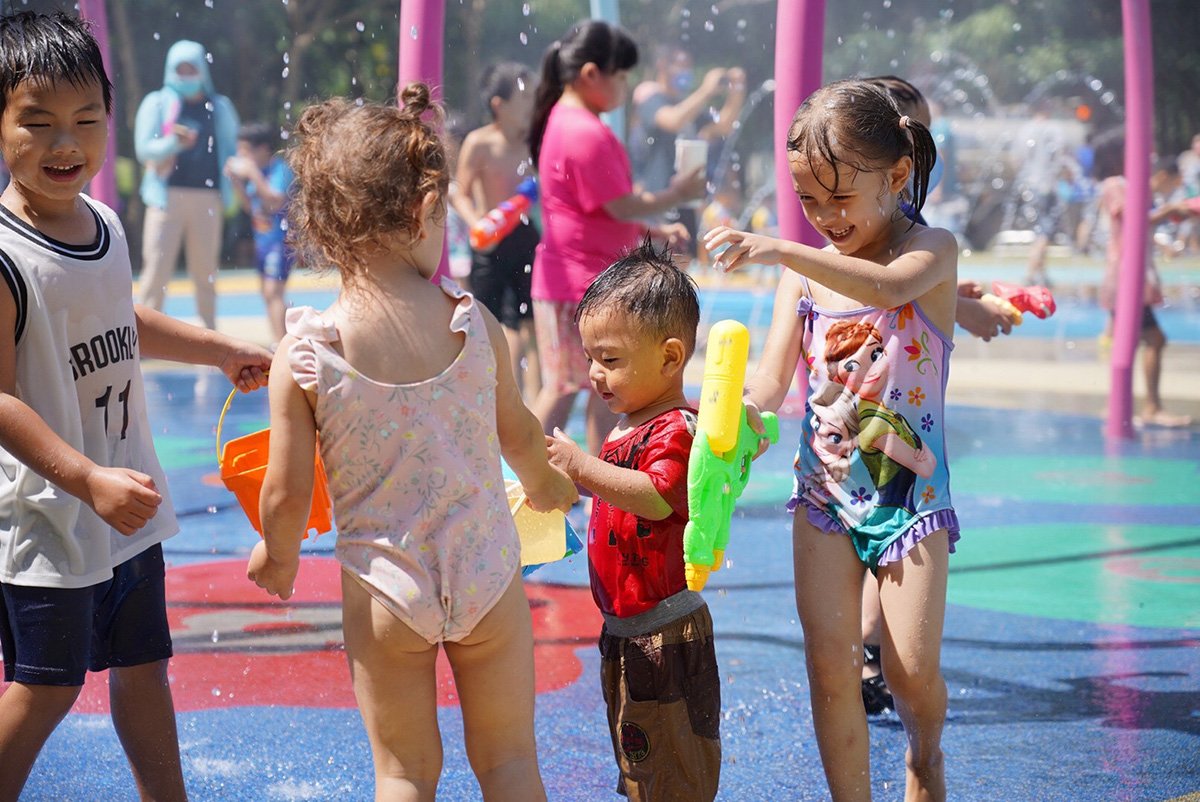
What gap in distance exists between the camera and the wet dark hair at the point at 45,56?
8.30 feet

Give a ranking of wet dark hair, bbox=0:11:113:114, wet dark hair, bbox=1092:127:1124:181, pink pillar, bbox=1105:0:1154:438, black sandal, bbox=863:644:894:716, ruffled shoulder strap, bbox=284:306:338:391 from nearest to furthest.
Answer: ruffled shoulder strap, bbox=284:306:338:391, wet dark hair, bbox=0:11:113:114, black sandal, bbox=863:644:894:716, pink pillar, bbox=1105:0:1154:438, wet dark hair, bbox=1092:127:1124:181

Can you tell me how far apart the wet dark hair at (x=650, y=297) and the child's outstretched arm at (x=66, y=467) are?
887 millimetres

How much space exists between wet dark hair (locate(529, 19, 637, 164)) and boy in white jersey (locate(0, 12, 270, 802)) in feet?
9.76

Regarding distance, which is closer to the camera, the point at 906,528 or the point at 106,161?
the point at 906,528

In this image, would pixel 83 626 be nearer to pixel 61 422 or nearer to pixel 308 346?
pixel 61 422

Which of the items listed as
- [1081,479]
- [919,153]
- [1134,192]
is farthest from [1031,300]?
[1134,192]

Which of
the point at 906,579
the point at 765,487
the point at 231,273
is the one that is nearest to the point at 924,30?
the point at 231,273

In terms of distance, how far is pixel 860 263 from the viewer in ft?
8.98

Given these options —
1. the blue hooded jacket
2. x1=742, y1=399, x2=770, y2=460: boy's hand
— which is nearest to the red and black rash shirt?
x1=742, y1=399, x2=770, y2=460: boy's hand

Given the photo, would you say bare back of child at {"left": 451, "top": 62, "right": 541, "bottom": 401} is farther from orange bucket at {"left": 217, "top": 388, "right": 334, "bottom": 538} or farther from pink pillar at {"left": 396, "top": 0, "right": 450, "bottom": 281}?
orange bucket at {"left": 217, "top": 388, "right": 334, "bottom": 538}

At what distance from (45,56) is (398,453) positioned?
100 cm

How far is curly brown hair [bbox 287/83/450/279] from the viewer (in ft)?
7.45

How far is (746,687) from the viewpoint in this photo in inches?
151

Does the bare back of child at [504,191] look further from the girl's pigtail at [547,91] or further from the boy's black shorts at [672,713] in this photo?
the boy's black shorts at [672,713]
